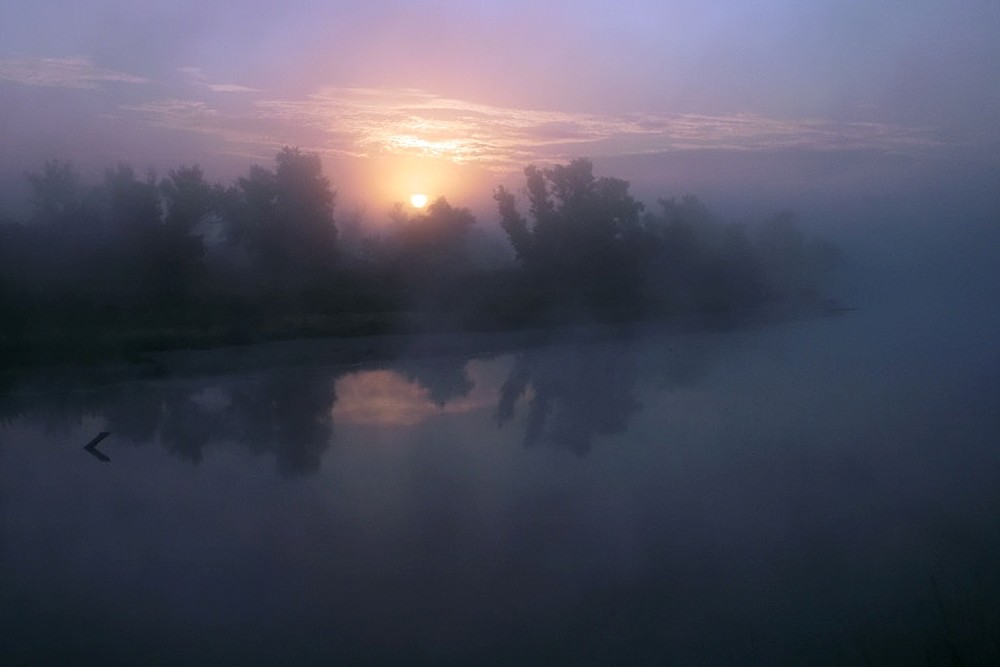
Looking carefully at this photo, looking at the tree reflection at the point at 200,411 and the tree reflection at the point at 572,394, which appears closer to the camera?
the tree reflection at the point at 200,411

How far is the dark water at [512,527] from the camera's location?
695 centimetres

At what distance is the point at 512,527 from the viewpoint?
973 cm

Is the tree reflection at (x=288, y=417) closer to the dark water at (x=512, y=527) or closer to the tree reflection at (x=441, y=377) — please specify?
the dark water at (x=512, y=527)

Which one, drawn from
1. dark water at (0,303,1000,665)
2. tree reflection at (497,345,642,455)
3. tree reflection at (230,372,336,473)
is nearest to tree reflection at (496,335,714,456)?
tree reflection at (497,345,642,455)

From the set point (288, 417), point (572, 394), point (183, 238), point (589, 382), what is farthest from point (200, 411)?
point (183, 238)

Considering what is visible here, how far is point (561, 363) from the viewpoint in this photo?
24766 millimetres

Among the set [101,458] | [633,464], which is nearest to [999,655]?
[633,464]

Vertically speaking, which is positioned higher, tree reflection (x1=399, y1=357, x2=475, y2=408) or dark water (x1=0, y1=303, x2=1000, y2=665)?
dark water (x1=0, y1=303, x2=1000, y2=665)

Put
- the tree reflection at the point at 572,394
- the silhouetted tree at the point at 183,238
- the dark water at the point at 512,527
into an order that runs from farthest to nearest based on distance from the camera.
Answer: the silhouetted tree at the point at 183,238 → the tree reflection at the point at 572,394 → the dark water at the point at 512,527

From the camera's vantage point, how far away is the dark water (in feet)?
22.8

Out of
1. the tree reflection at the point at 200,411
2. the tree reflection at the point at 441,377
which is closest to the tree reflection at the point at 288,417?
the tree reflection at the point at 200,411

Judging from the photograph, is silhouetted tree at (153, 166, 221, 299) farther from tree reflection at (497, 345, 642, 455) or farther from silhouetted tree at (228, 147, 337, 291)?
tree reflection at (497, 345, 642, 455)

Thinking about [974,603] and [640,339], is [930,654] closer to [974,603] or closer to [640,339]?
[974,603]

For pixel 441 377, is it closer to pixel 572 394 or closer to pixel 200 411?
pixel 572 394
